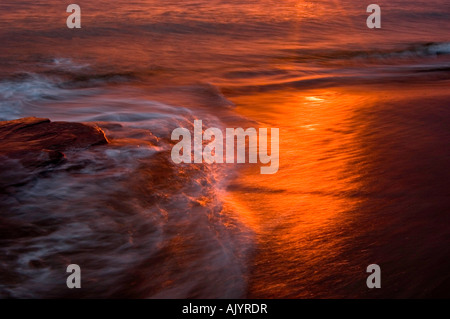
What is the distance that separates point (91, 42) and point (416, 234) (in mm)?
7568

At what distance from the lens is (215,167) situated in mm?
3775

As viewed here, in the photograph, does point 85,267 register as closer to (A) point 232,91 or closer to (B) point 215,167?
(B) point 215,167

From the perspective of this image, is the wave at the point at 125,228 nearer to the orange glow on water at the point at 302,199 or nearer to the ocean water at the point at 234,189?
the ocean water at the point at 234,189

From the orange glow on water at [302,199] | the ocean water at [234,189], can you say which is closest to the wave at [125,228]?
the ocean water at [234,189]

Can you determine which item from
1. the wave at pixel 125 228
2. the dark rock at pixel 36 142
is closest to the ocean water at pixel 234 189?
the wave at pixel 125 228

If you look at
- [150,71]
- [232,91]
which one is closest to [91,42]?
[150,71]

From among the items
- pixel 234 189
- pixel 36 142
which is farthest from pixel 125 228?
pixel 36 142

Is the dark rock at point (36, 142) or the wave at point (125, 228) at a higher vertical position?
the dark rock at point (36, 142)

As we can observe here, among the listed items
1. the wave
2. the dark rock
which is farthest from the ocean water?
the dark rock

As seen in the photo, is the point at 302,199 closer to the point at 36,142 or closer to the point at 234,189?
the point at 234,189

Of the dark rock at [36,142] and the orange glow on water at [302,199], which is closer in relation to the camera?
the orange glow on water at [302,199]

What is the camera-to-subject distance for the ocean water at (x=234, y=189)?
7.77 ft

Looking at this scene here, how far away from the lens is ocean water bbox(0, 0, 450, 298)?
2.37 m
